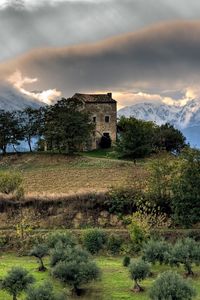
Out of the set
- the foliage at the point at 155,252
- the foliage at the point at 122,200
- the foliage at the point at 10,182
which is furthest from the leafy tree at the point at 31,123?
the foliage at the point at 155,252

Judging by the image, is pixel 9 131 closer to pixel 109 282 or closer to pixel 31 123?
pixel 31 123

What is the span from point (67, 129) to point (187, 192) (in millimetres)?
39191

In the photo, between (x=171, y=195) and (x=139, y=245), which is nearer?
(x=139, y=245)

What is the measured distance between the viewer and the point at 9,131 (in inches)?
3752

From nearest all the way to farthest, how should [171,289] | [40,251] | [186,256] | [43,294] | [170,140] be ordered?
[43,294]
[171,289]
[186,256]
[40,251]
[170,140]

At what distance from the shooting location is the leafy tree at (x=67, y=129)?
88.9 metres

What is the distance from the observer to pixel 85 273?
37.5 metres

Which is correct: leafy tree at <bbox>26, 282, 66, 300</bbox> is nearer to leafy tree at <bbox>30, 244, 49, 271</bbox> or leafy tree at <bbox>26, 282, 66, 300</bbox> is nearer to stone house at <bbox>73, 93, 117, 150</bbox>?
leafy tree at <bbox>30, 244, 49, 271</bbox>

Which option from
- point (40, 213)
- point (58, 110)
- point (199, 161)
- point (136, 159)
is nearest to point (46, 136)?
point (58, 110)

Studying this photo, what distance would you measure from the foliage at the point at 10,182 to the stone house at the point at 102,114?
139 feet

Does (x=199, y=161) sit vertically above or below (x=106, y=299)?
above

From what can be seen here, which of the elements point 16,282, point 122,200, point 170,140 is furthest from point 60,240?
point 170,140

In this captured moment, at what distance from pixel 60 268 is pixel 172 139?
8189cm

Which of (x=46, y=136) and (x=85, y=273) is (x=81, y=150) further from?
(x=85, y=273)
